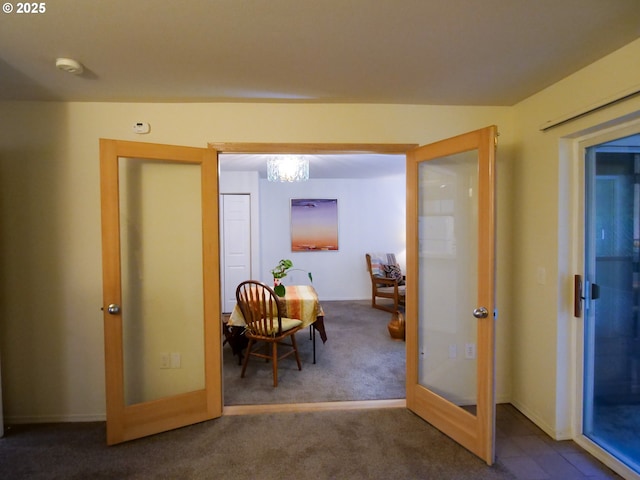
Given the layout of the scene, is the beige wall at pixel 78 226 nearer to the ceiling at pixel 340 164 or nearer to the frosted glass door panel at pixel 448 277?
the frosted glass door panel at pixel 448 277

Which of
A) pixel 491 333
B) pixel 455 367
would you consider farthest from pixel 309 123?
pixel 455 367

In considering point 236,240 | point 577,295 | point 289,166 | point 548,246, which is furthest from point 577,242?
point 236,240

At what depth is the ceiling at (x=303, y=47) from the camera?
1234 millimetres

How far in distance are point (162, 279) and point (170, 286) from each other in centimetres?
7

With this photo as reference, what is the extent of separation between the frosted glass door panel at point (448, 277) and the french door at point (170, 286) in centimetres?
152

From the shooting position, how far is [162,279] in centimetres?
209

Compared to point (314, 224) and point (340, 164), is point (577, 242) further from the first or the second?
point (314, 224)

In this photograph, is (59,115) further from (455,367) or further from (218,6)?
(455,367)

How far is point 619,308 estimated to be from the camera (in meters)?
1.72

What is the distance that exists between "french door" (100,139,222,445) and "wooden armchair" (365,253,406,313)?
3.28 metres

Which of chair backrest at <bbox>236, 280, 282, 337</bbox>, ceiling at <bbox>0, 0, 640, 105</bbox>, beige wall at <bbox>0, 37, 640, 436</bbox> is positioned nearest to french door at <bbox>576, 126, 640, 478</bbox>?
beige wall at <bbox>0, 37, 640, 436</bbox>

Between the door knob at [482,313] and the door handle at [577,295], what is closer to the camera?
the door knob at [482,313]

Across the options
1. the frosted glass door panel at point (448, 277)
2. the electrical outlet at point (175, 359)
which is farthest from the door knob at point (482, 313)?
the electrical outlet at point (175, 359)

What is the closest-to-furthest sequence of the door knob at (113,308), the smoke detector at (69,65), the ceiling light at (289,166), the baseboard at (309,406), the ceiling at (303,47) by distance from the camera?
the ceiling at (303,47)
the smoke detector at (69,65)
the door knob at (113,308)
the baseboard at (309,406)
the ceiling light at (289,166)
